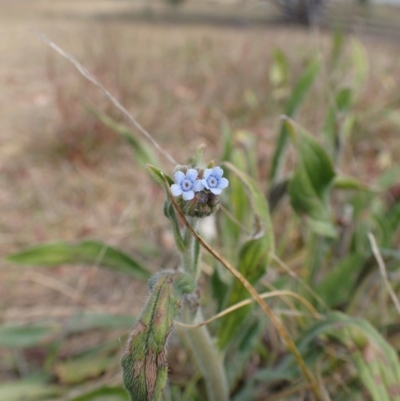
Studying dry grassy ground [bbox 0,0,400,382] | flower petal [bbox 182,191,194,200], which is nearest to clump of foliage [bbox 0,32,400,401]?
flower petal [bbox 182,191,194,200]

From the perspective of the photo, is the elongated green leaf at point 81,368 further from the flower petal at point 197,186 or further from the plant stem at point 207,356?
the flower petal at point 197,186

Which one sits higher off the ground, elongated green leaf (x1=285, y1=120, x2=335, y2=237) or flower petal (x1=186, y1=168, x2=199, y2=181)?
flower petal (x1=186, y1=168, x2=199, y2=181)

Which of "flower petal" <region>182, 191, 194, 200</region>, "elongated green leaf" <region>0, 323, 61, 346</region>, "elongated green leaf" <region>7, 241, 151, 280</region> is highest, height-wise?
"flower petal" <region>182, 191, 194, 200</region>

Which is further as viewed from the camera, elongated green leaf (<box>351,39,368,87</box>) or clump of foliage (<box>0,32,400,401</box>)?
elongated green leaf (<box>351,39,368,87</box>)

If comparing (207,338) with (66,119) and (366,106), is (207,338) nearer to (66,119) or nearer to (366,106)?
(66,119)

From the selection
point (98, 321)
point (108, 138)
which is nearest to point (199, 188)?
point (98, 321)

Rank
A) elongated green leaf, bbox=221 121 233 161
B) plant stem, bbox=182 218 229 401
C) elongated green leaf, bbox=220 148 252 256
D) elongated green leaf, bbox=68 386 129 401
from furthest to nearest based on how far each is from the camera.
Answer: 1. elongated green leaf, bbox=221 121 233 161
2. elongated green leaf, bbox=220 148 252 256
3. elongated green leaf, bbox=68 386 129 401
4. plant stem, bbox=182 218 229 401

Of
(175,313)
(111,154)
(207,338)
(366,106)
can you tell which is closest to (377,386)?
(207,338)

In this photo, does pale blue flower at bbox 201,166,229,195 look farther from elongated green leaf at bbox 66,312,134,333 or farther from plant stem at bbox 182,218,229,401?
elongated green leaf at bbox 66,312,134,333

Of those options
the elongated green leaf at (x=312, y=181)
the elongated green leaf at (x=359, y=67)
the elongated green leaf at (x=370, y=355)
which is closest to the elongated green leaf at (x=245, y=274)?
the elongated green leaf at (x=370, y=355)
